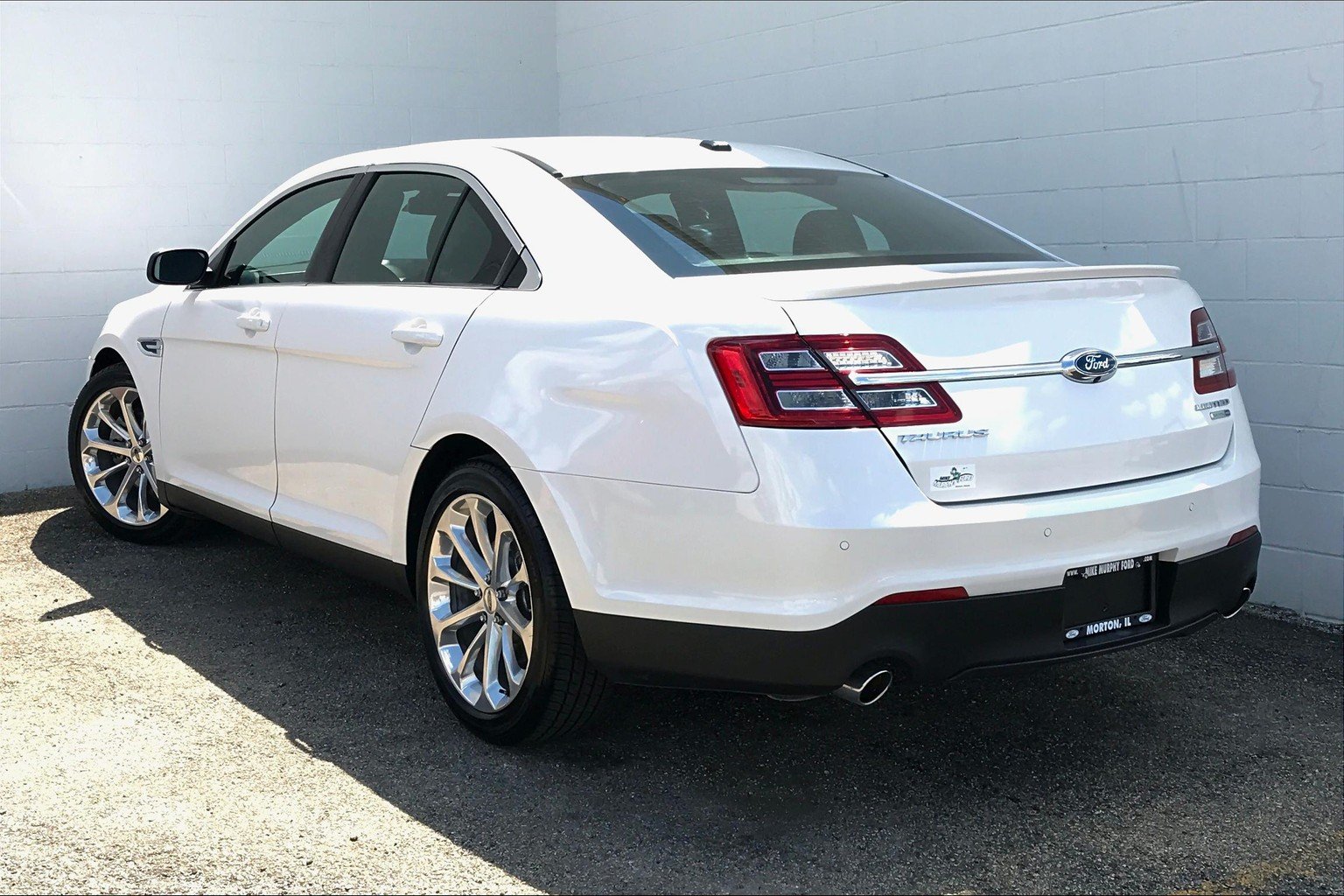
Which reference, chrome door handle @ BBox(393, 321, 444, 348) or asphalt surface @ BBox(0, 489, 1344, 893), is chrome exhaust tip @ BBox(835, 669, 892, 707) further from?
chrome door handle @ BBox(393, 321, 444, 348)

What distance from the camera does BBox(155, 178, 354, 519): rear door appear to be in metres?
4.48

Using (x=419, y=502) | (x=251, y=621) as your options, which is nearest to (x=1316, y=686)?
(x=419, y=502)

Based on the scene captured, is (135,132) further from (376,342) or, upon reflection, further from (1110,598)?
(1110,598)

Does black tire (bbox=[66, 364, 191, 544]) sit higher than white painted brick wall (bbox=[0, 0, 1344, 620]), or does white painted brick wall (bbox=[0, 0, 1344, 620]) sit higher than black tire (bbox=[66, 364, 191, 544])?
white painted brick wall (bbox=[0, 0, 1344, 620])

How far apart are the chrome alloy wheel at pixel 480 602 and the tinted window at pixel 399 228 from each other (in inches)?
30.4

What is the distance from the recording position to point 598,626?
3.20 metres

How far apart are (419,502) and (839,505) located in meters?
1.45

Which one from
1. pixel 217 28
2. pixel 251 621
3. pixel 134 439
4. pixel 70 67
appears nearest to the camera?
pixel 251 621

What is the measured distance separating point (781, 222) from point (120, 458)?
3.47m

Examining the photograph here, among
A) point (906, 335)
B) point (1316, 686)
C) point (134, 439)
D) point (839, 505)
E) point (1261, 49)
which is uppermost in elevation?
point (1261, 49)

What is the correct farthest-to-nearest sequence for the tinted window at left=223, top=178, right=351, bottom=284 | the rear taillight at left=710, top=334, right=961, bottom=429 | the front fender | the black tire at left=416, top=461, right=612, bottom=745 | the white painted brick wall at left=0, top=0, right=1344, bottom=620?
the front fender < the white painted brick wall at left=0, top=0, right=1344, bottom=620 < the tinted window at left=223, top=178, right=351, bottom=284 < the black tire at left=416, top=461, right=612, bottom=745 < the rear taillight at left=710, top=334, right=961, bottom=429

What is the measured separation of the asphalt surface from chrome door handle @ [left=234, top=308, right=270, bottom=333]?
3.41 ft

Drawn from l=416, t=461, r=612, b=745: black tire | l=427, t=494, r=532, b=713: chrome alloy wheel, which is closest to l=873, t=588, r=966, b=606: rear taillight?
l=416, t=461, r=612, b=745: black tire

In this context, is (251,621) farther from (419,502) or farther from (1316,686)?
(1316,686)
